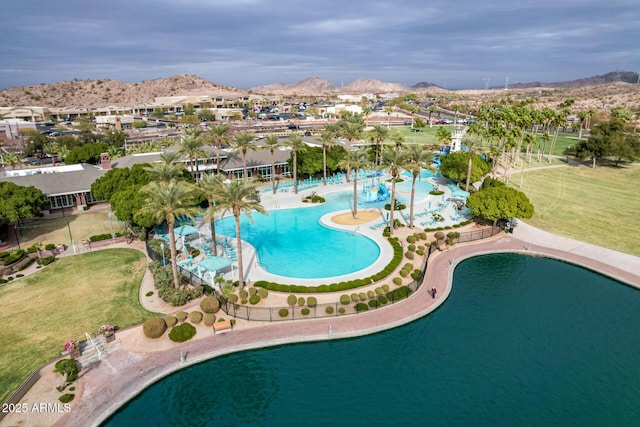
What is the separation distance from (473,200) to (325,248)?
21.1 m

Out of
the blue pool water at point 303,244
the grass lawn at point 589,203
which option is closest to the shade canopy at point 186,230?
the blue pool water at point 303,244

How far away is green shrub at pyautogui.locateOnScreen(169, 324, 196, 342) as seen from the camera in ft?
100

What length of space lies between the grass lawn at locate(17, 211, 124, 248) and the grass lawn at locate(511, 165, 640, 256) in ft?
204

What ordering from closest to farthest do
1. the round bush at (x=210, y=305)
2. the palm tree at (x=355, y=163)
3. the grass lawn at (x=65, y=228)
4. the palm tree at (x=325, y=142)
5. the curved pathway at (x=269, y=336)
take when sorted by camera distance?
1. the curved pathway at (x=269, y=336)
2. the round bush at (x=210, y=305)
3. the grass lawn at (x=65, y=228)
4. the palm tree at (x=355, y=163)
5. the palm tree at (x=325, y=142)

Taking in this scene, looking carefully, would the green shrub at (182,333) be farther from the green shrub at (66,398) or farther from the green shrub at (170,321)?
the green shrub at (66,398)

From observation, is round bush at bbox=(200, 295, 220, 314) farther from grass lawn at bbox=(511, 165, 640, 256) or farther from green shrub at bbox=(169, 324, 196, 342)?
grass lawn at bbox=(511, 165, 640, 256)

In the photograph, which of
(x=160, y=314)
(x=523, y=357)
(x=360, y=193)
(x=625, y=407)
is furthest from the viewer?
(x=360, y=193)

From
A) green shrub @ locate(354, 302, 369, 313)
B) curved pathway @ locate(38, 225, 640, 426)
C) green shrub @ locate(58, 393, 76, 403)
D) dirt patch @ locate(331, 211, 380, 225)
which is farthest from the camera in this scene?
dirt patch @ locate(331, 211, 380, 225)

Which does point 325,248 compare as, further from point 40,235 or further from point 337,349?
point 40,235

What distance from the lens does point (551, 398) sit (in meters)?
25.8

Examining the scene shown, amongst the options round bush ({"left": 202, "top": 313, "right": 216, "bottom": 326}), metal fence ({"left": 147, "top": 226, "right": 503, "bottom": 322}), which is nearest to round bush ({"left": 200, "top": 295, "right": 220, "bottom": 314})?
round bush ({"left": 202, "top": 313, "right": 216, "bottom": 326})

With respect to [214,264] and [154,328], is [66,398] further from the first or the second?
[214,264]

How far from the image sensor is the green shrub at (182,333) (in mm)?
30494

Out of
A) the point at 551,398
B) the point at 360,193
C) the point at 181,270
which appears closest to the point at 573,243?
the point at 551,398
